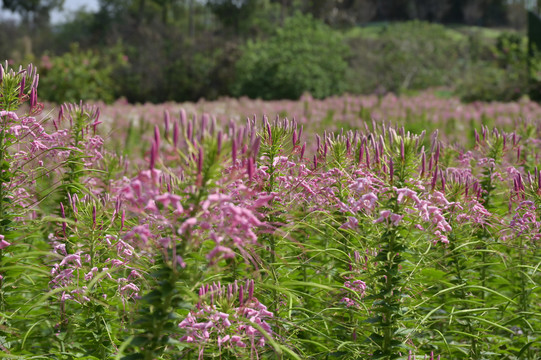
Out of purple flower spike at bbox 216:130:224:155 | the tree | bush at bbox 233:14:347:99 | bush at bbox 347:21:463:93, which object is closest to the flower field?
purple flower spike at bbox 216:130:224:155

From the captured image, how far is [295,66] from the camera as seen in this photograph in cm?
2042

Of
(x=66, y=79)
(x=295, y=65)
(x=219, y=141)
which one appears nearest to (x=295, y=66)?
(x=295, y=65)

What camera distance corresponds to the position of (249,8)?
135 ft

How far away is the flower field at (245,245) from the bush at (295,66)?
17194mm

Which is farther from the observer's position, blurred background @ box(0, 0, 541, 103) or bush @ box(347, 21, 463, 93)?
bush @ box(347, 21, 463, 93)

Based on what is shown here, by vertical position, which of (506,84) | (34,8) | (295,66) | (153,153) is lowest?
(153,153)

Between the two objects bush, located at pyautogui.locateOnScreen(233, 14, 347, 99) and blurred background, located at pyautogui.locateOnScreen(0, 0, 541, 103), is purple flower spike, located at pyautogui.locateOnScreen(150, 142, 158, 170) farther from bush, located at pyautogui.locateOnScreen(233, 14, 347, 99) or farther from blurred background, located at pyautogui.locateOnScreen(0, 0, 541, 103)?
bush, located at pyautogui.locateOnScreen(233, 14, 347, 99)

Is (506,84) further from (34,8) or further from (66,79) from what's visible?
(34,8)

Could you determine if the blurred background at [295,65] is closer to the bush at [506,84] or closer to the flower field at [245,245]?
the bush at [506,84]

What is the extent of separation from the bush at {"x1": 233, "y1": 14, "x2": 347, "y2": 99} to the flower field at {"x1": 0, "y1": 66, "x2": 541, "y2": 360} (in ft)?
56.4

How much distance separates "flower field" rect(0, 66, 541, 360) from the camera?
1543mm

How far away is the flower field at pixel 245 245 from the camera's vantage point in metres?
1.54

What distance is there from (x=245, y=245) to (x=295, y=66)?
19.4m

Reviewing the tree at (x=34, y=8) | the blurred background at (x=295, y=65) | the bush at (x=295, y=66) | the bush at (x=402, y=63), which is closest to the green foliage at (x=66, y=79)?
the blurred background at (x=295, y=65)
